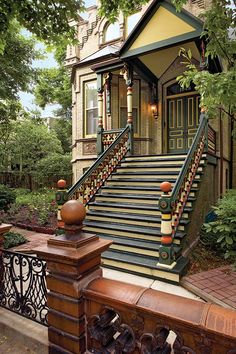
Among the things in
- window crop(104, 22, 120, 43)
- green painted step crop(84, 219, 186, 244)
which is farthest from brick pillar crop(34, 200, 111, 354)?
window crop(104, 22, 120, 43)

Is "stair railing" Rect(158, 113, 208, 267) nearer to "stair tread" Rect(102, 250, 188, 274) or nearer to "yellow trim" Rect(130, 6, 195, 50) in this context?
"stair tread" Rect(102, 250, 188, 274)

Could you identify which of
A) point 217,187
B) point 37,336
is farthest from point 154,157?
point 37,336

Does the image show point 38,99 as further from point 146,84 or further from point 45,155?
point 146,84

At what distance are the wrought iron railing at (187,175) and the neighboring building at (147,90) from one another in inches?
24.6

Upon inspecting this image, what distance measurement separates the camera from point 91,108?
10.2m

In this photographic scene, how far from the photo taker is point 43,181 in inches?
672

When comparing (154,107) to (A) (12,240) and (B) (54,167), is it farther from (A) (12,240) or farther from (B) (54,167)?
(B) (54,167)

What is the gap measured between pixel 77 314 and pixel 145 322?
51 centimetres

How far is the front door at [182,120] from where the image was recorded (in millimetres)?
8930

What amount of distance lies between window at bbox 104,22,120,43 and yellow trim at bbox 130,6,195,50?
12.0 ft

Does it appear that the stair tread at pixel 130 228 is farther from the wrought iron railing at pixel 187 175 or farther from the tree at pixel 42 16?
the tree at pixel 42 16

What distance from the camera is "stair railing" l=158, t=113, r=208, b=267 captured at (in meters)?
4.36

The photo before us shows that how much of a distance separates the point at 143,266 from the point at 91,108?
7336mm

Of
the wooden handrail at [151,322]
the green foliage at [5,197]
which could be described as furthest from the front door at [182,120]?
the wooden handrail at [151,322]
